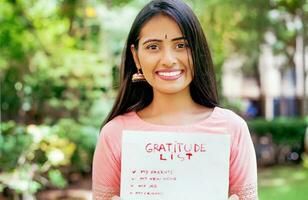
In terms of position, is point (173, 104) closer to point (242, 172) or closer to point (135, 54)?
point (135, 54)

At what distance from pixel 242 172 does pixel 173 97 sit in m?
0.31

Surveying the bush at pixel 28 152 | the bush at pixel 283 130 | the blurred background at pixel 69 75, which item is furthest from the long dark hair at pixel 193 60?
the bush at pixel 283 130

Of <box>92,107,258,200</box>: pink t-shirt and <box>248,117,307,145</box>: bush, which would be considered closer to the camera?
<box>92,107,258,200</box>: pink t-shirt

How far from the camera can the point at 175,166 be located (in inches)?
59.6

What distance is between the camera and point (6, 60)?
627 cm

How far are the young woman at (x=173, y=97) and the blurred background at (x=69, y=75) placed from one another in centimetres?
125

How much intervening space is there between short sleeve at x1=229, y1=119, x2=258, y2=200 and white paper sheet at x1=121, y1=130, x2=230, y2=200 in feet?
0.11

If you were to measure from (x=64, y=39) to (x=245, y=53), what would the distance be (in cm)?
651

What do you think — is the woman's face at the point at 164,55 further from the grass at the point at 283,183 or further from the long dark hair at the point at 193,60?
the grass at the point at 283,183

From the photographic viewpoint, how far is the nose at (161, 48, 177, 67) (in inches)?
60.7

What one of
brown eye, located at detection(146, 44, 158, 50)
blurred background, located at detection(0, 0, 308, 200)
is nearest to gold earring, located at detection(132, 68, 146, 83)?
brown eye, located at detection(146, 44, 158, 50)

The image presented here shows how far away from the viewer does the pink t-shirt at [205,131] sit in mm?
1535

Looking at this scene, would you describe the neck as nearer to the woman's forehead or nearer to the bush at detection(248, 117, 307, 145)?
the woman's forehead

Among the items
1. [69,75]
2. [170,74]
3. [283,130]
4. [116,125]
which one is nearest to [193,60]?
[170,74]
